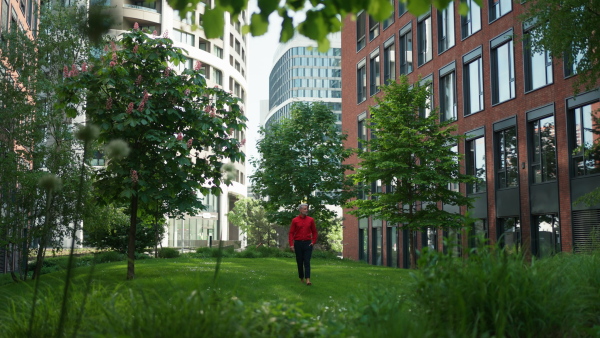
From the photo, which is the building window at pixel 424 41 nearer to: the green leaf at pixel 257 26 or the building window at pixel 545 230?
the building window at pixel 545 230

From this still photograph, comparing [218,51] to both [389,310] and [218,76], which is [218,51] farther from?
[389,310]

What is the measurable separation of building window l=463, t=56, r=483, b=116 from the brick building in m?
0.05

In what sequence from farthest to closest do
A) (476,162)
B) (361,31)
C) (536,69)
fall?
1. (361,31)
2. (476,162)
3. (536,69)

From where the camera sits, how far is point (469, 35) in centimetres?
3123

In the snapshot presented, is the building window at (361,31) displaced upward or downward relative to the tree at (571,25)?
upward

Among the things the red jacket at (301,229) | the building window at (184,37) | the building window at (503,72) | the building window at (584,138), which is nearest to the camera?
the red jacket at (301,229)

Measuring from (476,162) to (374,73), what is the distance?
13.6 meters

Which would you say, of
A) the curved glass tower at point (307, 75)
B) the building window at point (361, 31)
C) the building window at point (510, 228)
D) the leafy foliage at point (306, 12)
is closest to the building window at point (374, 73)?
the building window at point (361, 31)

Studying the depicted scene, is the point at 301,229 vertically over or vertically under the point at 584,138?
under

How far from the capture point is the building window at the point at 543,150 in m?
25.1

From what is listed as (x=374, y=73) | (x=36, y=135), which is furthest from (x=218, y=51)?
(x=36, y=135)

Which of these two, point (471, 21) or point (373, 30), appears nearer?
point (471, 21)

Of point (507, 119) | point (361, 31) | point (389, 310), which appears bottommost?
point (389, 310)

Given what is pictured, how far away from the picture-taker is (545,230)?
25.6 meters
